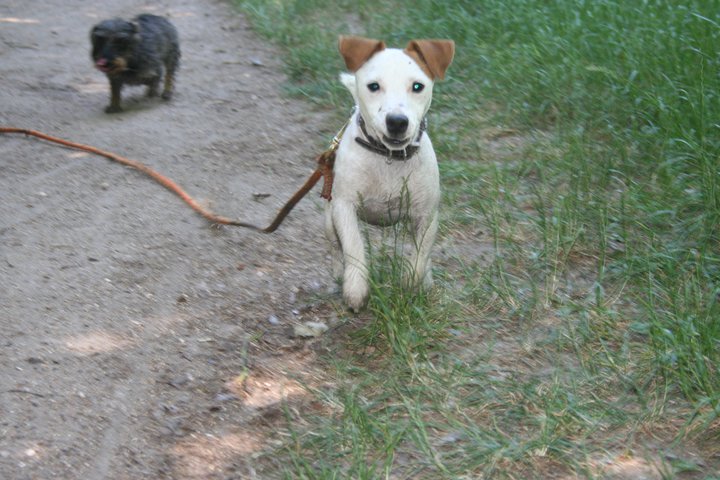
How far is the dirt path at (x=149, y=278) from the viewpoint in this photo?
330 cm

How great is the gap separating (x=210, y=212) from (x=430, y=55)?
2.04 metres

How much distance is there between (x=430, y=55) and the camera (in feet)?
12.3

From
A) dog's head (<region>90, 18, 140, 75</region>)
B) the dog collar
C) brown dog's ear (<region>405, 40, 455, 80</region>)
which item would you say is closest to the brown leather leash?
the dog collar

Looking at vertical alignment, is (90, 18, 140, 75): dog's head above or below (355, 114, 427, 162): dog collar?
below

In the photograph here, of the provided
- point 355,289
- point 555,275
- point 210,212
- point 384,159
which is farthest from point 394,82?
point 210,212

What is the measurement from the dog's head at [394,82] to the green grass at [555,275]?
59 cm

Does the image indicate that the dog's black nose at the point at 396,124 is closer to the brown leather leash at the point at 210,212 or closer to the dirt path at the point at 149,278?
the brown leather leash at the point at 210,212

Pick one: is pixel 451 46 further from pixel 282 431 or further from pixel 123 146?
pixel 123 146

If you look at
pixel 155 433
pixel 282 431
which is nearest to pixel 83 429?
pixel 155 433

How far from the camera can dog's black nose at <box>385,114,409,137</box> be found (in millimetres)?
3529

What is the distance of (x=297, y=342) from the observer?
3.99 meters

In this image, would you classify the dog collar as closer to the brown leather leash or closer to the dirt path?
the brown leather leash

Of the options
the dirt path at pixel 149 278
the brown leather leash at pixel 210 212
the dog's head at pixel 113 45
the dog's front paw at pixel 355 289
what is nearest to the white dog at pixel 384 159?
the dog's front paw at pixel 355 289

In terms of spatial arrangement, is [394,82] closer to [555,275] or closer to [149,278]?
[555,275]
